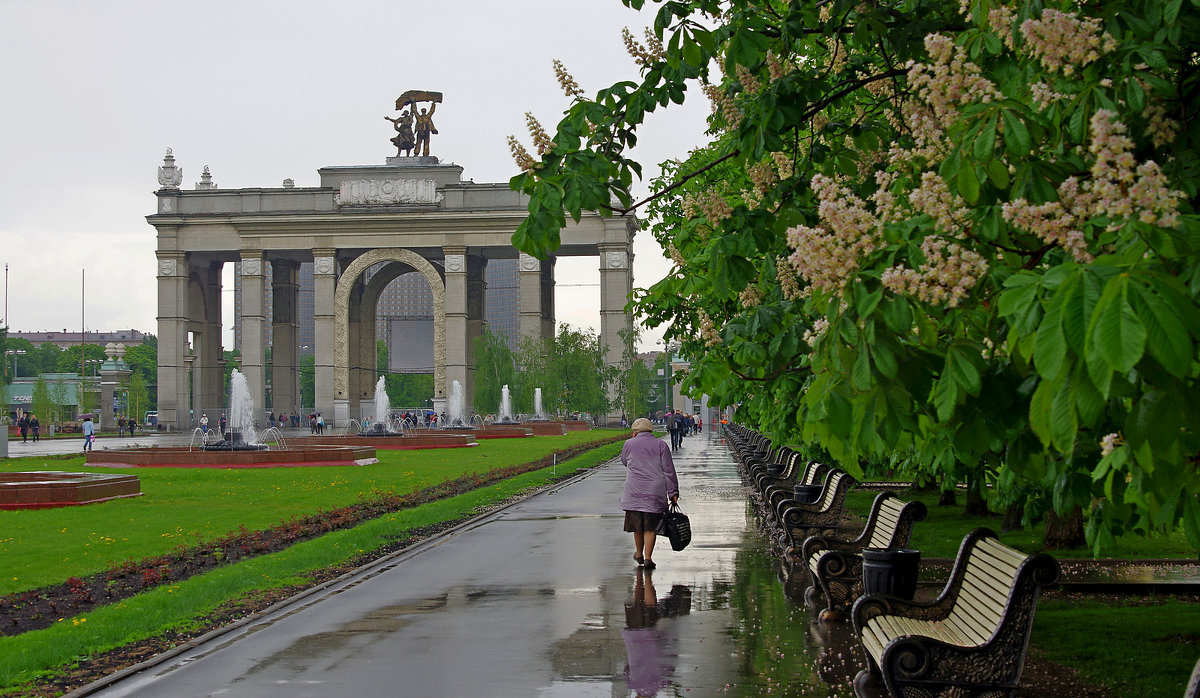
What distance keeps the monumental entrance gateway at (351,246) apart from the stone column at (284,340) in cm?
463

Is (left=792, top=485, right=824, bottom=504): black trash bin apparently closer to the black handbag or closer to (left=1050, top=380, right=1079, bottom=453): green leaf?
the black handbag

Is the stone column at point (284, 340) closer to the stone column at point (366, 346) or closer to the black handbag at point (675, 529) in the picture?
the stone column at point (366, 346)

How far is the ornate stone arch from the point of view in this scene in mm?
89375

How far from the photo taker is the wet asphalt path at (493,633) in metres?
7.91

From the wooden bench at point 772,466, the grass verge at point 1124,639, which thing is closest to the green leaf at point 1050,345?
the grass verge at point 1124,639

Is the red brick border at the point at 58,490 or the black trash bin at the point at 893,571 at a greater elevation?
the black trash bin at the point at 893,571

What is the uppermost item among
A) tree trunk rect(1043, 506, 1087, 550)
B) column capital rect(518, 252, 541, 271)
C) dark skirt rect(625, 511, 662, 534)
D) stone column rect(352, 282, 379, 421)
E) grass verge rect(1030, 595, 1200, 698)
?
column capital rect(518, 252, 541, 271)

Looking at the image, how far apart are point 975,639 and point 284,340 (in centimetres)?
9269

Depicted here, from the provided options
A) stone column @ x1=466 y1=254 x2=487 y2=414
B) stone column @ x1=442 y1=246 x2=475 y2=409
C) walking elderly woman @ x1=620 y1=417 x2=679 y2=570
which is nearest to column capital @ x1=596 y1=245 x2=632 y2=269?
stone column @ x1=442 y1=246 x2=475 y2=409

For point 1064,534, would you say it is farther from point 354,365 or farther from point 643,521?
point 354,365

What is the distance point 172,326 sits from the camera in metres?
90.5

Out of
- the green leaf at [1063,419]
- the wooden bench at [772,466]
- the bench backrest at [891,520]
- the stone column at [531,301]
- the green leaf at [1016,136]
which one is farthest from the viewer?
the stone column at [531,301]

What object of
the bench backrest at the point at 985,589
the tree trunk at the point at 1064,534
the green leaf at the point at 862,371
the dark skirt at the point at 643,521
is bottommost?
the tree trunk at the point at 1064,534

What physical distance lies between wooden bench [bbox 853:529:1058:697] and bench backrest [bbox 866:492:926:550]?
189 centimetres
